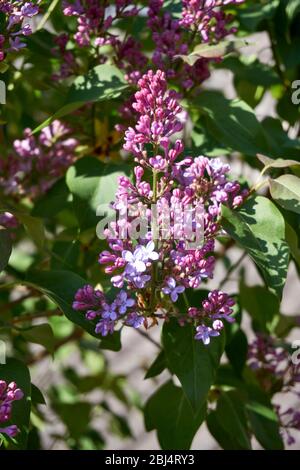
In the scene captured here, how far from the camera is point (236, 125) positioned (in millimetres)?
1357

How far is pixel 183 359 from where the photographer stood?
119 cm

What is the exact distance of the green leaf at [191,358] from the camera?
114 centimetres

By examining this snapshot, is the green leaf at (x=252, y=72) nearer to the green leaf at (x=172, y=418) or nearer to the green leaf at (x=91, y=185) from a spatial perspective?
the green leaf at (x=91, y=185)

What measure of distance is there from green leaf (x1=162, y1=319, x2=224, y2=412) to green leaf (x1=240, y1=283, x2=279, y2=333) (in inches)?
20.7

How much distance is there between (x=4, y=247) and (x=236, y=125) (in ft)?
1.41

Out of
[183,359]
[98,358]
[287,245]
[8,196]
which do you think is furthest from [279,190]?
[98,358]

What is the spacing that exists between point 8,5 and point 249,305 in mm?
851

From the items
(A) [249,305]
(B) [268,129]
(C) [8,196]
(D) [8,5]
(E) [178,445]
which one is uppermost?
(D) [8,5]

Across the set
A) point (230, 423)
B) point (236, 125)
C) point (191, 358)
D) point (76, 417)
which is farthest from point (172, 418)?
point (76, 417)

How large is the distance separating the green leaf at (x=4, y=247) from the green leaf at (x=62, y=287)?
0.25 ft

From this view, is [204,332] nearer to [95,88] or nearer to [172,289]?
[172,289]

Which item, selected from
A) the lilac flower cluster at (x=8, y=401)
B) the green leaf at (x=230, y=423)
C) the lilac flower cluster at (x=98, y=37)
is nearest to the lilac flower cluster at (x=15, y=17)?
the lilac flower cluster at (x=98, y=37)

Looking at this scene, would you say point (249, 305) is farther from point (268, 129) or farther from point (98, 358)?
point (98, 358)

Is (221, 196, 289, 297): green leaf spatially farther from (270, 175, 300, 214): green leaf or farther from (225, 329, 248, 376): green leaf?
(225, 329, 248, 376): green leaf
